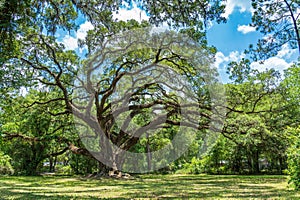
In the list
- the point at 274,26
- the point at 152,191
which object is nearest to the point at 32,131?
the point at 152,191

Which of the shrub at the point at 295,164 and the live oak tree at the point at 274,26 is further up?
the live oak tree at the point at 274,26

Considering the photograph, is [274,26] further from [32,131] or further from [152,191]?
[32,131]

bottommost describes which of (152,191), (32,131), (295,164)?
(152,191)

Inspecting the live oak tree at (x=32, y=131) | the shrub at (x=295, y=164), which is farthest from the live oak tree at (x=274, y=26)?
the live oak tree at (x=32, y=131)

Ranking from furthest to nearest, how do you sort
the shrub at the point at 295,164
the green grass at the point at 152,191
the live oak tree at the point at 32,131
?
the live oak tree at the point at 32,131 < the shrub at the point at 295,164 < the green grass at the point at 152,191

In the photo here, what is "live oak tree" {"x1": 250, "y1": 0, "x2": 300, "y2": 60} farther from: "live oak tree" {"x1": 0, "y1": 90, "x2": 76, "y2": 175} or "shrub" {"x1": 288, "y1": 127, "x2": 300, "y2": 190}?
"live oak tree" {"x1": 0, "y1": 90, "x2": 76, "y2": 175}

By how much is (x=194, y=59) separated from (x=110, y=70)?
15.9 ft

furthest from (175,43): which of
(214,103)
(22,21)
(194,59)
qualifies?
(22,21)

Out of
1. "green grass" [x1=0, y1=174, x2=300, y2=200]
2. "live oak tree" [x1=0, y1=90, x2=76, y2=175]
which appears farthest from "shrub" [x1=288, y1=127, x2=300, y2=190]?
"live oak tree" [x1=0, y1=90, x2=76, y2=175]

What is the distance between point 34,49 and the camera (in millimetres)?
12445

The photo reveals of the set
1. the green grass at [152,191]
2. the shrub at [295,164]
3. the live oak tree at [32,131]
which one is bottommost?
the green grass at [152,191]

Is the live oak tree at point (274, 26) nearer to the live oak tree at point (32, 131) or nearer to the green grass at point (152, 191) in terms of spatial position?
the green grass at point (152, 191)

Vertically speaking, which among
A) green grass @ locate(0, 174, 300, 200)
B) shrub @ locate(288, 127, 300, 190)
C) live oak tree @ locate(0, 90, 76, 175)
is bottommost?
green grass @ locate(0, 174, 300, 200)

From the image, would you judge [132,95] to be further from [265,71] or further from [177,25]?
[177,25]
